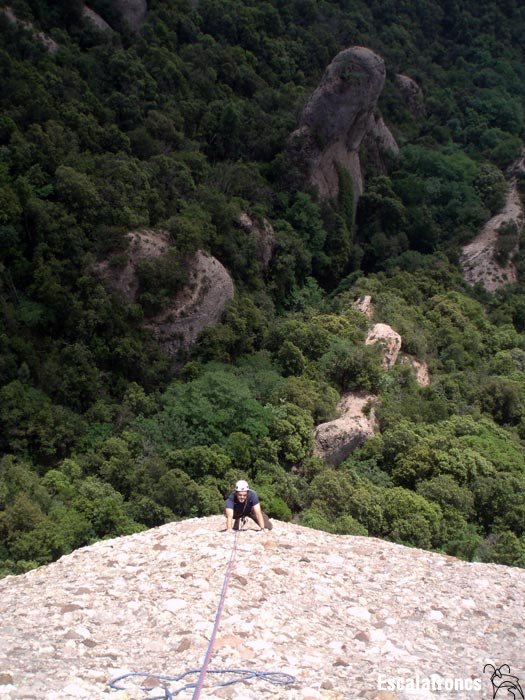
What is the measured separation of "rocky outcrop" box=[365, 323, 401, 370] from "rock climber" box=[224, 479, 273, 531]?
17.5 meters

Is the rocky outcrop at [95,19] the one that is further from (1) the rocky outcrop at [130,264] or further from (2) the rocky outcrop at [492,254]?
(2) the rocky outcrop at [492,254]

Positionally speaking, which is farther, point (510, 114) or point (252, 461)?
point (510, 114)

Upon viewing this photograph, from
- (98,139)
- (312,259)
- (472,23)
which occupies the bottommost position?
(312,259)

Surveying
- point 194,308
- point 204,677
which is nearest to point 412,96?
point 194,308

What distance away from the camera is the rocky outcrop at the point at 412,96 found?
5912cm

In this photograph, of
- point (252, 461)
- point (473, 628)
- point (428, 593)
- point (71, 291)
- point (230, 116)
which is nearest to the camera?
point (473, 628)

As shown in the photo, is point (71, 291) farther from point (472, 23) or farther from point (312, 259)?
point (472, 23)

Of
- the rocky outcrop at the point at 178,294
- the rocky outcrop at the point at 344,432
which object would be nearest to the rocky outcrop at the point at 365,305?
the rocky outcrop at the point at 178,294

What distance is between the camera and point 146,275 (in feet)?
100

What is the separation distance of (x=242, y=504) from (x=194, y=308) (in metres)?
19.0

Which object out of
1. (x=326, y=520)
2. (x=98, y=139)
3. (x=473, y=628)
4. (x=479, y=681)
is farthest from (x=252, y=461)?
(x=98, y=139)

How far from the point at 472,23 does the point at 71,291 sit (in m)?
57.3

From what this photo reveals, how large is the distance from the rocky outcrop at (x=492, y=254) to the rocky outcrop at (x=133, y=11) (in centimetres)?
2812

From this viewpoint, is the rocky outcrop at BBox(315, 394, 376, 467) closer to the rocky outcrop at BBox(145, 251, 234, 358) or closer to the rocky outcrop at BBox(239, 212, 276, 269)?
the rocky outcrop at BBox(145, 251, 234, 358)
